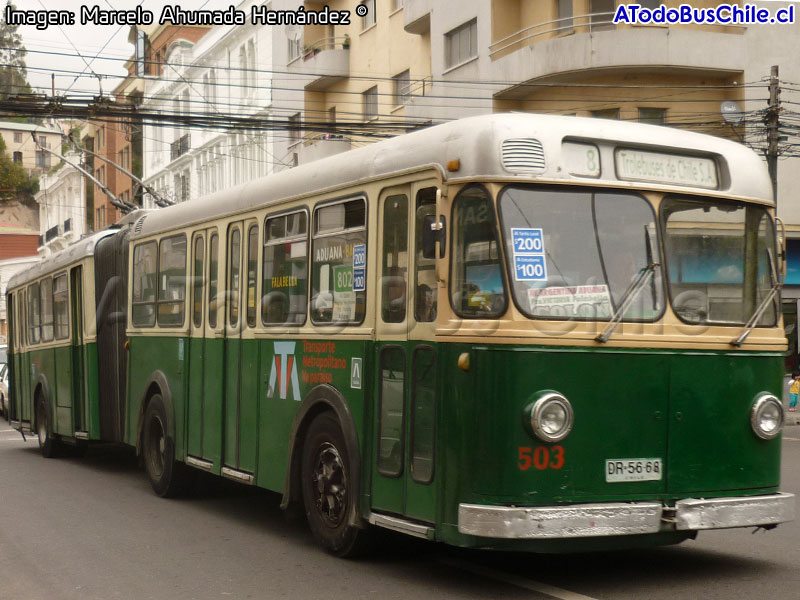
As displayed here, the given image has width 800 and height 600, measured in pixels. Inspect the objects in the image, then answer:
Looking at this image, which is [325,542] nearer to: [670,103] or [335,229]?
[335,229]

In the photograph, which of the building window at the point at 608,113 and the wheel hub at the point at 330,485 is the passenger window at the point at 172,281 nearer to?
the wheel hub at the point at 330,485

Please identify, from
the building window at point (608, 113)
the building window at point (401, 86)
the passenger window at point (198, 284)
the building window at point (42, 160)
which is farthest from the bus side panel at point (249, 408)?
the building window at point (42, 160)

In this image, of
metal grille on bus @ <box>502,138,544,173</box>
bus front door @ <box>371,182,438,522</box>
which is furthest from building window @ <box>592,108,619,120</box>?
metal grille on bus @ <box>502,138,544,173</box>

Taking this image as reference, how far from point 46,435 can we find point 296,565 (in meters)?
10.4

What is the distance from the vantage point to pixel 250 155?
4469 cm

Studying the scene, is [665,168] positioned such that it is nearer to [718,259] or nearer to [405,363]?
[718,259]

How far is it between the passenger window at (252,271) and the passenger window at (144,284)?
9.52 ft

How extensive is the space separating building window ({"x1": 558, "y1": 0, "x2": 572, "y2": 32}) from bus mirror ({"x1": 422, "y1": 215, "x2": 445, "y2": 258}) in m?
20.7

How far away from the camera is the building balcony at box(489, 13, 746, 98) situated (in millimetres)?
26016

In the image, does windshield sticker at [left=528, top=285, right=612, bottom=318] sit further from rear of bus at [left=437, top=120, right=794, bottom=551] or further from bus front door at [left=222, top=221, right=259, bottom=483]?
bus front door at [left=222, top=221, right=259, bottom=483]

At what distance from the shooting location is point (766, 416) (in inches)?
300

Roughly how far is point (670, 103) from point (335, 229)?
19.7 meters

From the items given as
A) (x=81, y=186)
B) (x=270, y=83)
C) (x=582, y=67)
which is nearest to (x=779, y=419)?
(x=582, y=67)

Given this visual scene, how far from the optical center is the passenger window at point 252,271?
997 cm
